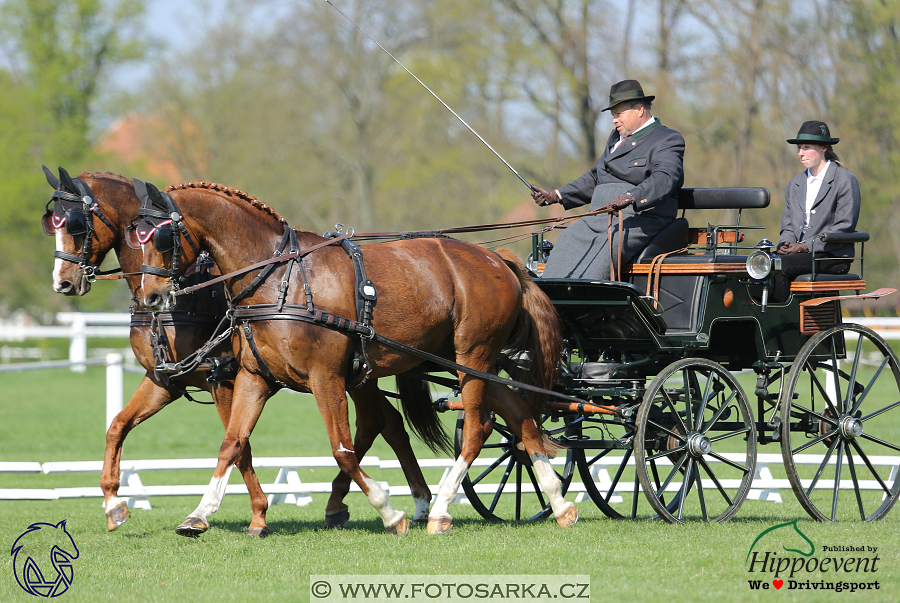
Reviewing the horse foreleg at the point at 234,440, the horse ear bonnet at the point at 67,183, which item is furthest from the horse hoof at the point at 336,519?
the horse ear bonnet at the point at 67,183

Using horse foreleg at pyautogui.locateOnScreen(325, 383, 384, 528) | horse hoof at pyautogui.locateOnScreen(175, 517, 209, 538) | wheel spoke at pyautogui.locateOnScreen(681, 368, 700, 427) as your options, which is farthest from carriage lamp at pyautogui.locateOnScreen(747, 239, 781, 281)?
horse hoof at pyautogui.locateOnScreen(175, 517, 209, 538)

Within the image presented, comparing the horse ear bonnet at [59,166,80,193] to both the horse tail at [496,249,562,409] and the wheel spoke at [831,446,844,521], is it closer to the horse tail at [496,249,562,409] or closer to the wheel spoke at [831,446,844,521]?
the horse tail at [496,249,562,409]

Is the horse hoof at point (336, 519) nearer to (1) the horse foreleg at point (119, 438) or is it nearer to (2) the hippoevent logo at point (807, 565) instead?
(1) the horse foreleg at point (119, 438)

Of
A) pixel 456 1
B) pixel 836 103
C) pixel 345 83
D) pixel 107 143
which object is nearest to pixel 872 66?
pixel 836 103

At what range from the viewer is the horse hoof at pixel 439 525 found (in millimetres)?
5940

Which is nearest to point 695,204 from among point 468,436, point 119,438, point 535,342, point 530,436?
point 535,342

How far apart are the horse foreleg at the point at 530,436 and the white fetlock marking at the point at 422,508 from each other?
766 millimetres

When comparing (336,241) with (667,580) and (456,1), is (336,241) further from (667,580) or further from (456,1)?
(456,1)

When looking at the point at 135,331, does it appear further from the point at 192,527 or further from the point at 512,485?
the point at 512,485

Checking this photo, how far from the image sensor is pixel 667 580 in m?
4.63

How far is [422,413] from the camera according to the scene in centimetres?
693

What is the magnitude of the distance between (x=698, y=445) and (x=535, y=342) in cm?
116

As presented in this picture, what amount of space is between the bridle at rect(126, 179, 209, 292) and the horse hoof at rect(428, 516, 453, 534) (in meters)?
1.94

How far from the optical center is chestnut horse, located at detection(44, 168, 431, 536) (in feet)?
18.7
